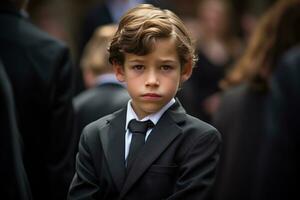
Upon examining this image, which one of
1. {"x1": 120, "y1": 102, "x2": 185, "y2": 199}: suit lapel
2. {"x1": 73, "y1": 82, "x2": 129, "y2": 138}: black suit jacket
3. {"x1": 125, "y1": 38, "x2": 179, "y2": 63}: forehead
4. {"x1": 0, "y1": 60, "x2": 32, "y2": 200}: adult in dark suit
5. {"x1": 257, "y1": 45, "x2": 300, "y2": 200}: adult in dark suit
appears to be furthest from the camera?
{"x1": 73, "y1": 82, "x2": 129, "y2": 138}: black suit jacket

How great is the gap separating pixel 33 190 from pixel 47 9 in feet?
38.4

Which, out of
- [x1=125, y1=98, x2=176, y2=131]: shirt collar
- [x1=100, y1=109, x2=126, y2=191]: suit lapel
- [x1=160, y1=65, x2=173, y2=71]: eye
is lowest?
[x1=100, y1=109, x2=126, y2=191]: suit lapel

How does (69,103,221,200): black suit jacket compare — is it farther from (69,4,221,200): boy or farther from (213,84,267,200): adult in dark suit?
(213,84,267,200): adult in dark suit

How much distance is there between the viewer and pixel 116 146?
341cm

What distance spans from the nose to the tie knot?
0.46 ft

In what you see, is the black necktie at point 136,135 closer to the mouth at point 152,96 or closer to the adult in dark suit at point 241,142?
the mouth at point 152,96

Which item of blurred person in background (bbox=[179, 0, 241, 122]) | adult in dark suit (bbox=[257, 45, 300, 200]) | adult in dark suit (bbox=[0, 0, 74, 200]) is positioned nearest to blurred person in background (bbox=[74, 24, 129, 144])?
adult in dark suit (bbox=[0, 0, 74, 200])

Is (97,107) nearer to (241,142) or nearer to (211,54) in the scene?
(241,142)

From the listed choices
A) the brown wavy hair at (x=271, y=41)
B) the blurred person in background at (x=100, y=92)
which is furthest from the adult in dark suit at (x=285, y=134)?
the brown wavy hair at (x=271, y=41)

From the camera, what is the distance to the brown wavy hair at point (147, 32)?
136 inches

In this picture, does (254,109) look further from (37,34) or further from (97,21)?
(97,21)

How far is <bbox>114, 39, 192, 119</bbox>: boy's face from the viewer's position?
11.3ft

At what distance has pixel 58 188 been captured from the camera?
16.9 ft

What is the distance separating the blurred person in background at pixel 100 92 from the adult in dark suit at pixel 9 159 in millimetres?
610
